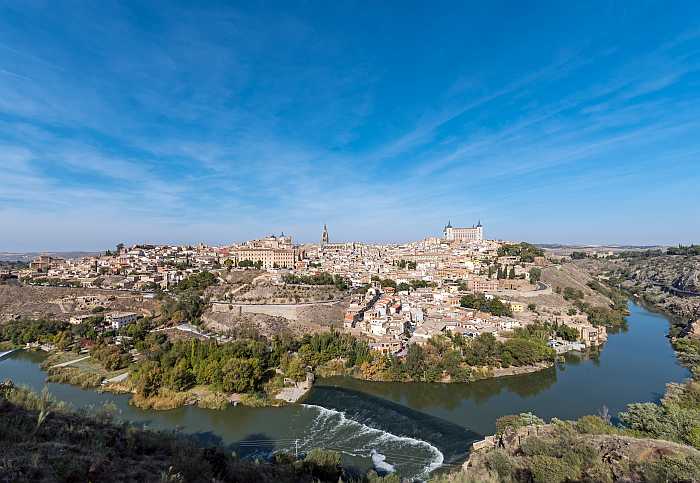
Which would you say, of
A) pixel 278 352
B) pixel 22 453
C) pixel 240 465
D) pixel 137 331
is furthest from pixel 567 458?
pixel 137 331

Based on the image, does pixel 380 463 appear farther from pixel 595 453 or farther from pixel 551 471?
pixel 595 453

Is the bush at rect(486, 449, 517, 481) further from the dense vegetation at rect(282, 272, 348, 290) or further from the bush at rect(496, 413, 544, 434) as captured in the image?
the dense vegetation at rect(282, 272, 348, 290)

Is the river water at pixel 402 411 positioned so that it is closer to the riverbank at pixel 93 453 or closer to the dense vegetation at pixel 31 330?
the dense vegetation at pixel 31 330

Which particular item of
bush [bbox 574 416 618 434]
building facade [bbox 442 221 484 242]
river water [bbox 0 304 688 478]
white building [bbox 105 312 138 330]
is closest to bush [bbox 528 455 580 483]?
bush [bbox 574 416 618 434]

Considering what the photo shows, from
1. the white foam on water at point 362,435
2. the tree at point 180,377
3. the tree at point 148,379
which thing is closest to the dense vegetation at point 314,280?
the tree at point 180,377

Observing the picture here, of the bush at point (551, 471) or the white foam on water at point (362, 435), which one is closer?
the bush at point (551, 471)

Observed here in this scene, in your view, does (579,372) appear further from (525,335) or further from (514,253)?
(514,253)
